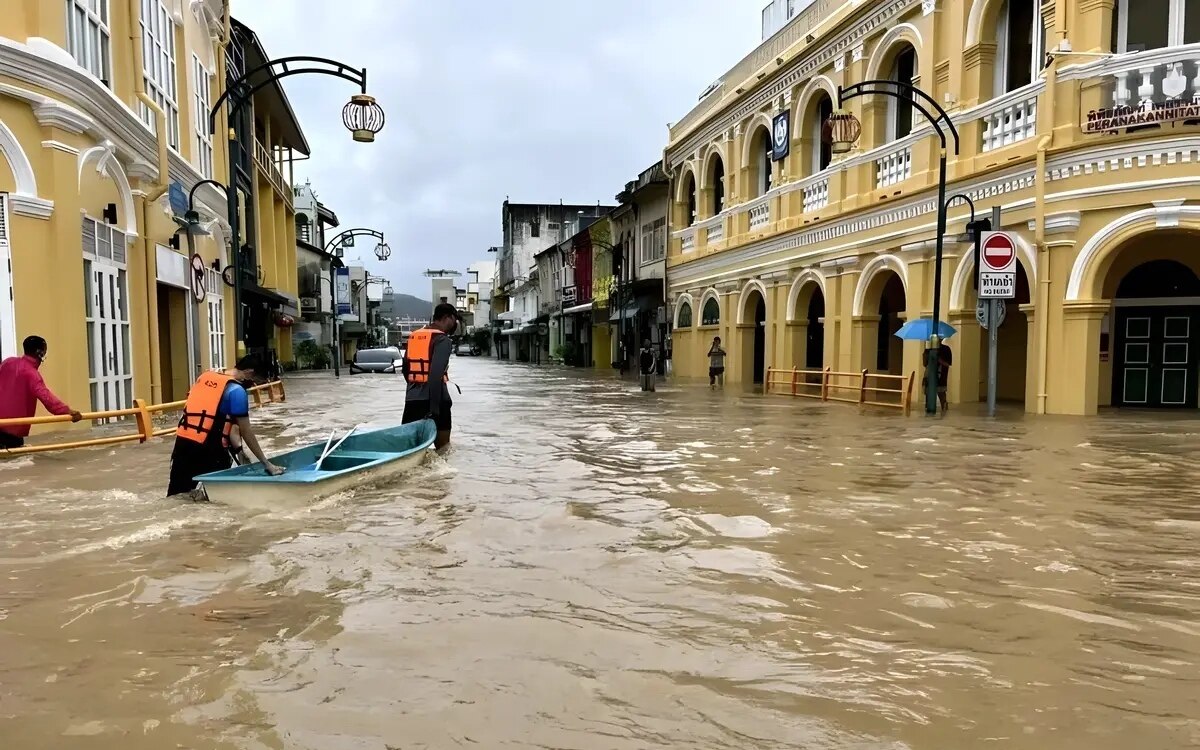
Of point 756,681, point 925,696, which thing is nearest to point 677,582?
point 756,681

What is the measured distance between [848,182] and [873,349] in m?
4.09

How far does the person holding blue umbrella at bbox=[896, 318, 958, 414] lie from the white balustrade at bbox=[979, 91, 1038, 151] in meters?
3.53

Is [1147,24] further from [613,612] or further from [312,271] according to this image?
[312,271]

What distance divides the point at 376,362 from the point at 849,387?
2661cm

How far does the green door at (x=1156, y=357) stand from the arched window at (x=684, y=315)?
16.0 m

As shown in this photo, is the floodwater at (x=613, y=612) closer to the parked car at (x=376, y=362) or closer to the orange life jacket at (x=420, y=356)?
the orange life jacket at (x=420, y=356)

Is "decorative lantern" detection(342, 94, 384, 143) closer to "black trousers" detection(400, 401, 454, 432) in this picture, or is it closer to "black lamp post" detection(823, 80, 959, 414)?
"black trousers" detection(400, 401, 454, 432)

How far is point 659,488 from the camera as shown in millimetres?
8688

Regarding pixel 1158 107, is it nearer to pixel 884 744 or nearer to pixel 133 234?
pixel 884 744

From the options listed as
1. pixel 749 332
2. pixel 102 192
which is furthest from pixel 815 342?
pixel 102 192

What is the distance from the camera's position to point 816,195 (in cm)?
2161

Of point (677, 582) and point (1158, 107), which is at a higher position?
point (1158, 107)

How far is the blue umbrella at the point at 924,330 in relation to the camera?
15.4 metres

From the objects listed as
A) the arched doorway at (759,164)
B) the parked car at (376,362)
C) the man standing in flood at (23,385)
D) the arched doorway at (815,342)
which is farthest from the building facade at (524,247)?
the man standing in flood at (23,385)
